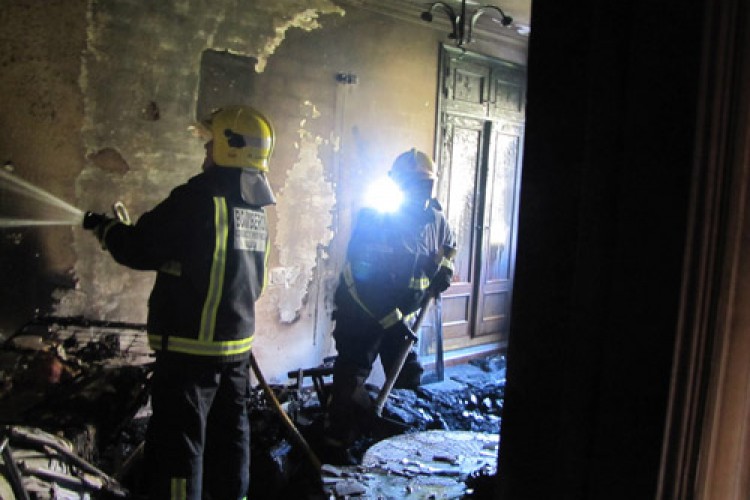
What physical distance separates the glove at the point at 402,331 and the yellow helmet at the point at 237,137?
1.96 m

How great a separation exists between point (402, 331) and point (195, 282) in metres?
2.11

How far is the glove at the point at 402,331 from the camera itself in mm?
4582

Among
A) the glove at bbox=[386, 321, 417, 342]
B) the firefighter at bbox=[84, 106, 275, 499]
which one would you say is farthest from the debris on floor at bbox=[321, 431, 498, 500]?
the firefighter at bbox=[84, 106, 275, 499]

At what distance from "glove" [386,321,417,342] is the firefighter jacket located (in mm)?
86

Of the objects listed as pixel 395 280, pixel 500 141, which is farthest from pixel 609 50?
pixel 500 141

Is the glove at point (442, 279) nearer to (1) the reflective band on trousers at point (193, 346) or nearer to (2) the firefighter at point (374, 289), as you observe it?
(2) the firefighter at point (374, 289)

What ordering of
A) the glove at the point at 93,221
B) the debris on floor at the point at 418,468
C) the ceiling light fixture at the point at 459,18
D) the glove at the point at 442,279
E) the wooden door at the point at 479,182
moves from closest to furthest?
the glove at the point at 93,221, the debris on floor at the point at 418,468, the glove at the point at 442,279, the ceiling light fixture at the point at 459,18, the wooden door at the point at 479,182

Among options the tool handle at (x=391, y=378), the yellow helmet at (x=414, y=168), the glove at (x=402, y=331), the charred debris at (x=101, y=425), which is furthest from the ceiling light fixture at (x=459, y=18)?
the charred debris at (x=101, y=425)

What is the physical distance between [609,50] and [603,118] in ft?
0.31

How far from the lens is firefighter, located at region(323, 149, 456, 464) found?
449 cm

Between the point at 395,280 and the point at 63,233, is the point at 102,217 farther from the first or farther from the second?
the point at 395,280

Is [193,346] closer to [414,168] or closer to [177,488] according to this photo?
[177,488]

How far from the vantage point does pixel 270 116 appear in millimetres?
5281

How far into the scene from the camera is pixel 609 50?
77 centimetres
